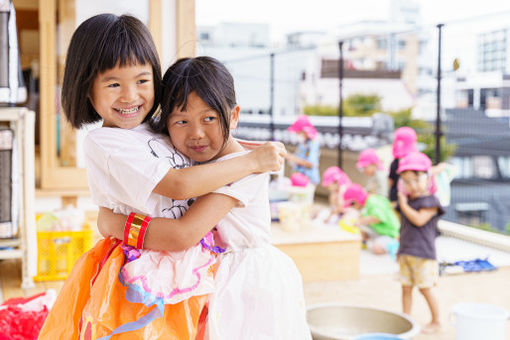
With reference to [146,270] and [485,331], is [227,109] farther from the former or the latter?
[485,331]

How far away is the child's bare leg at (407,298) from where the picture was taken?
120 inches

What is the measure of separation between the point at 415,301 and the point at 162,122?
8.29 feet

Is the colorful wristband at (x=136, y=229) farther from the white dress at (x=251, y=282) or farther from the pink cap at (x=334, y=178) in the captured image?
the pink cap at (x=334, y=178)

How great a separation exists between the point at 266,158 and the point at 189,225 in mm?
206

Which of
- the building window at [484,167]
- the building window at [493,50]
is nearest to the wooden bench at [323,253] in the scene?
the building window at [493,50]

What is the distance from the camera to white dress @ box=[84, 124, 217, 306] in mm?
1137

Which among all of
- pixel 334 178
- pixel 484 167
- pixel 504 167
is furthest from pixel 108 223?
pixel 504 167

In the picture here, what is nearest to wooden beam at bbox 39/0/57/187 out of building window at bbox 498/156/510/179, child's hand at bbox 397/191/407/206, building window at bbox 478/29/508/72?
child's hand at bbox 397/191/407/206

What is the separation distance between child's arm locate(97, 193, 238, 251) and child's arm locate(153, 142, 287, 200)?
32 mm

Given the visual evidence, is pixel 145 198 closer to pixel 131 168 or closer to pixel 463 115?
pixel 131 168

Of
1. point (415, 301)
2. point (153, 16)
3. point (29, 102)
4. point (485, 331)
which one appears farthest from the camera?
point (29, 102)

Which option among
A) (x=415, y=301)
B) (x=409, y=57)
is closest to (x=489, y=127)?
(x=415, y=301)

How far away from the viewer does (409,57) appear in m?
25.2

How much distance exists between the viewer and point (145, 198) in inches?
44.6
